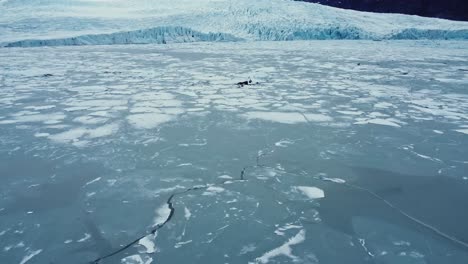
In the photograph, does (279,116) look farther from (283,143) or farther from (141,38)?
(141,38)

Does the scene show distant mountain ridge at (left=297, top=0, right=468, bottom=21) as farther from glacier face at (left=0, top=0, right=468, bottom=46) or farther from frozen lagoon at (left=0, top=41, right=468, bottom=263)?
frozen lagoon at (left=0, top=41, right=468, bottom=263)

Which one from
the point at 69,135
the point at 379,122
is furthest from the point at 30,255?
the point at 379,122

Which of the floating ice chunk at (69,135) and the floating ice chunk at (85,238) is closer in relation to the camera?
the floating ice chunk at (85,238)

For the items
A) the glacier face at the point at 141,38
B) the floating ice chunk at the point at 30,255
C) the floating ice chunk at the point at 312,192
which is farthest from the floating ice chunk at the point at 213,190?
the glacier face at the point at 141,38

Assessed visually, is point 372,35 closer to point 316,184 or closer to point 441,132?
point 441,132

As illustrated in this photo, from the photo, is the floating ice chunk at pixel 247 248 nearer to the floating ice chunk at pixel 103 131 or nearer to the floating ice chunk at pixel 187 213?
the floating ice chunk at pixel 187 213

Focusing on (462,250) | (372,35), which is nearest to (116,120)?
(462,250)

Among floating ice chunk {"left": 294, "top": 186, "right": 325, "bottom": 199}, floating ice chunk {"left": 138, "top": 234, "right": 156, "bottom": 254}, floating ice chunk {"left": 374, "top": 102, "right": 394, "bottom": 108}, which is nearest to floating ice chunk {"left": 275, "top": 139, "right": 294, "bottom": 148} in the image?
floating ice chunk {"left": 294, "top": 186, "right": 325, "bottom": 199}
